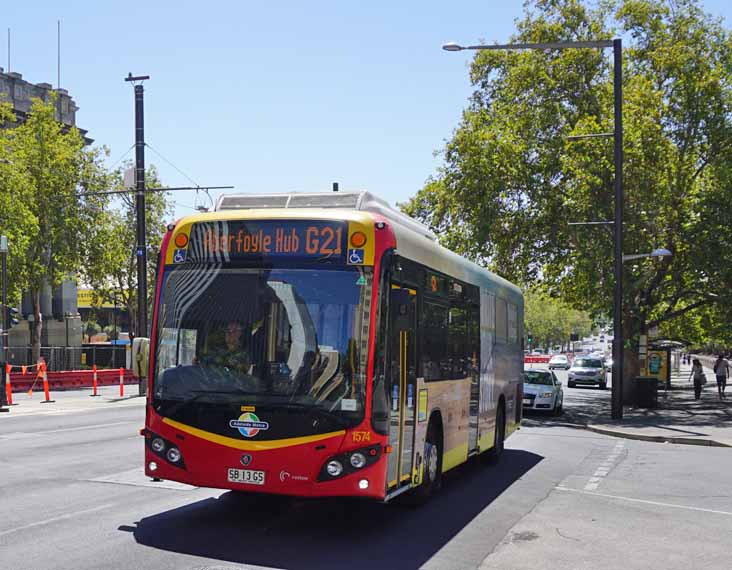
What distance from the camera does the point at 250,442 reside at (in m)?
8.70

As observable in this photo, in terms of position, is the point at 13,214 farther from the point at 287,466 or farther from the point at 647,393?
the point at 287,466

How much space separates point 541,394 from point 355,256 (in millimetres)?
20758

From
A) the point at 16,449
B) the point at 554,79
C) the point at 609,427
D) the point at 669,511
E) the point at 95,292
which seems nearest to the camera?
the point at 669,511

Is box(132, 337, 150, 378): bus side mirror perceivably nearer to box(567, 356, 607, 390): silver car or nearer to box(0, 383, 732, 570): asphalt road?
box(0, 383, 732, 570): asphalt road

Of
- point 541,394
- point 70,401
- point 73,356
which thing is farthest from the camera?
point 73,356

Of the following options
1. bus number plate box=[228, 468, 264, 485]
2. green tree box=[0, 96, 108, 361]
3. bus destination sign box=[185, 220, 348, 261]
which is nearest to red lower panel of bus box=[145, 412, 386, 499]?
bus number plate box=[228, 468, 264, 485]

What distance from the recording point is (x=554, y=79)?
113ft

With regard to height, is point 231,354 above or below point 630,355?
above

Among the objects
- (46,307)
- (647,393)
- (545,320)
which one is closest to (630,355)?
(647,393)

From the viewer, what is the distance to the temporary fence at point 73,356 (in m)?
48.0

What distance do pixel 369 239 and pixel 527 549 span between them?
3172mm

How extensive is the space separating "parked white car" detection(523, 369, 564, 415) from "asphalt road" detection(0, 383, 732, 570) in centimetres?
1308

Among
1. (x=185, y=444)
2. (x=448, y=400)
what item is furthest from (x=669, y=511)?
(x=185, y=444)

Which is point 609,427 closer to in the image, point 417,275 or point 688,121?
point 688,121
